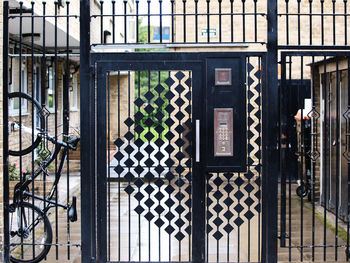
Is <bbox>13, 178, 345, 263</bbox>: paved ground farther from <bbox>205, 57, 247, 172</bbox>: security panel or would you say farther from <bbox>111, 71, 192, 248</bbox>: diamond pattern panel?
<bbox>205, 57, 247, 172</bbox>: security panel

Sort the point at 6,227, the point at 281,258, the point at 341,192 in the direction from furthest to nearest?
the point at 341,192 → the point at 281,258 → the point at 6,227

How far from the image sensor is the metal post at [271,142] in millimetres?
5379

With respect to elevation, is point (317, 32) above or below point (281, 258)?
above

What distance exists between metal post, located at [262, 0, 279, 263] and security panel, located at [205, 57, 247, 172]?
0.25 m

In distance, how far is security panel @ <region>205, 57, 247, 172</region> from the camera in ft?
18.0

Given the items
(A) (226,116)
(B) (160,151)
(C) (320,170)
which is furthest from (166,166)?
(C) (320,170)

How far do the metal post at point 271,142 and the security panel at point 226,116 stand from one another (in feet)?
0.82

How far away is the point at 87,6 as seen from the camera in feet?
17.7

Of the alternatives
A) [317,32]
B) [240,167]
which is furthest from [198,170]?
[317,32]

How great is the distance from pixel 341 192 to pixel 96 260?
15.5ft

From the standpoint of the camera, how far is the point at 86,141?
17.8 feet

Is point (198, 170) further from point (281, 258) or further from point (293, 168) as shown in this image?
point (293, 168)

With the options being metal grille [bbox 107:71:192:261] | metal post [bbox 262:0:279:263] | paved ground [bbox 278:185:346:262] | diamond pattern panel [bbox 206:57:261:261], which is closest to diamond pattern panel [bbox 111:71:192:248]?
metal grille [bbox 107:71:192:261]

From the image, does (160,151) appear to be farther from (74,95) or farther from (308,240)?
(74,95)
